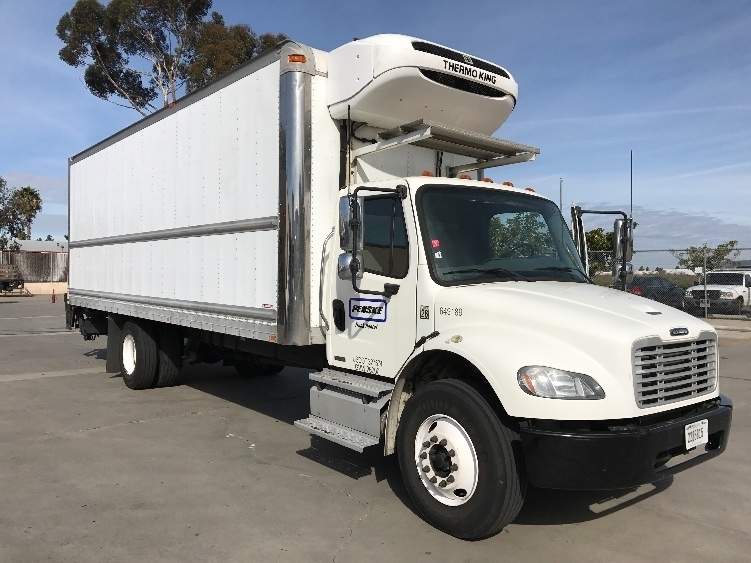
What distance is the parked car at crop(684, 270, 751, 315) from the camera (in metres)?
20.8

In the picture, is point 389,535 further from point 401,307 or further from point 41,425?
point 41,425

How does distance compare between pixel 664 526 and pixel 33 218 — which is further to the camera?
pixel 33 218

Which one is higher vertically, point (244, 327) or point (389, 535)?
point (244, 327)

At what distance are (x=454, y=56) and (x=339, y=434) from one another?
10.6 ft

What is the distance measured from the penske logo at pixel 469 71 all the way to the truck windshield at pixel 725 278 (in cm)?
1951

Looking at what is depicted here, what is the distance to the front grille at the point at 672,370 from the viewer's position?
3602 mm

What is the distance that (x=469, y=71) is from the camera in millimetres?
5344

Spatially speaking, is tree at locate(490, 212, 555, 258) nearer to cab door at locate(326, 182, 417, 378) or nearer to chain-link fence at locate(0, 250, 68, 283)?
cab door at locate(326, 182, 417, 378)

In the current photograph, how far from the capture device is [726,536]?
4.11m

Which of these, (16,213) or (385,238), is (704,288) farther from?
(16,213)

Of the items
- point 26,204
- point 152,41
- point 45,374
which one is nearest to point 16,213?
point 26,204

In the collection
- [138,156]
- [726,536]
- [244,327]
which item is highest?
[138,156]

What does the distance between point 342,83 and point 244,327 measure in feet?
7.85

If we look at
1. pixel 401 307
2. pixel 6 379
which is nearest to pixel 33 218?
pixel 6 379
